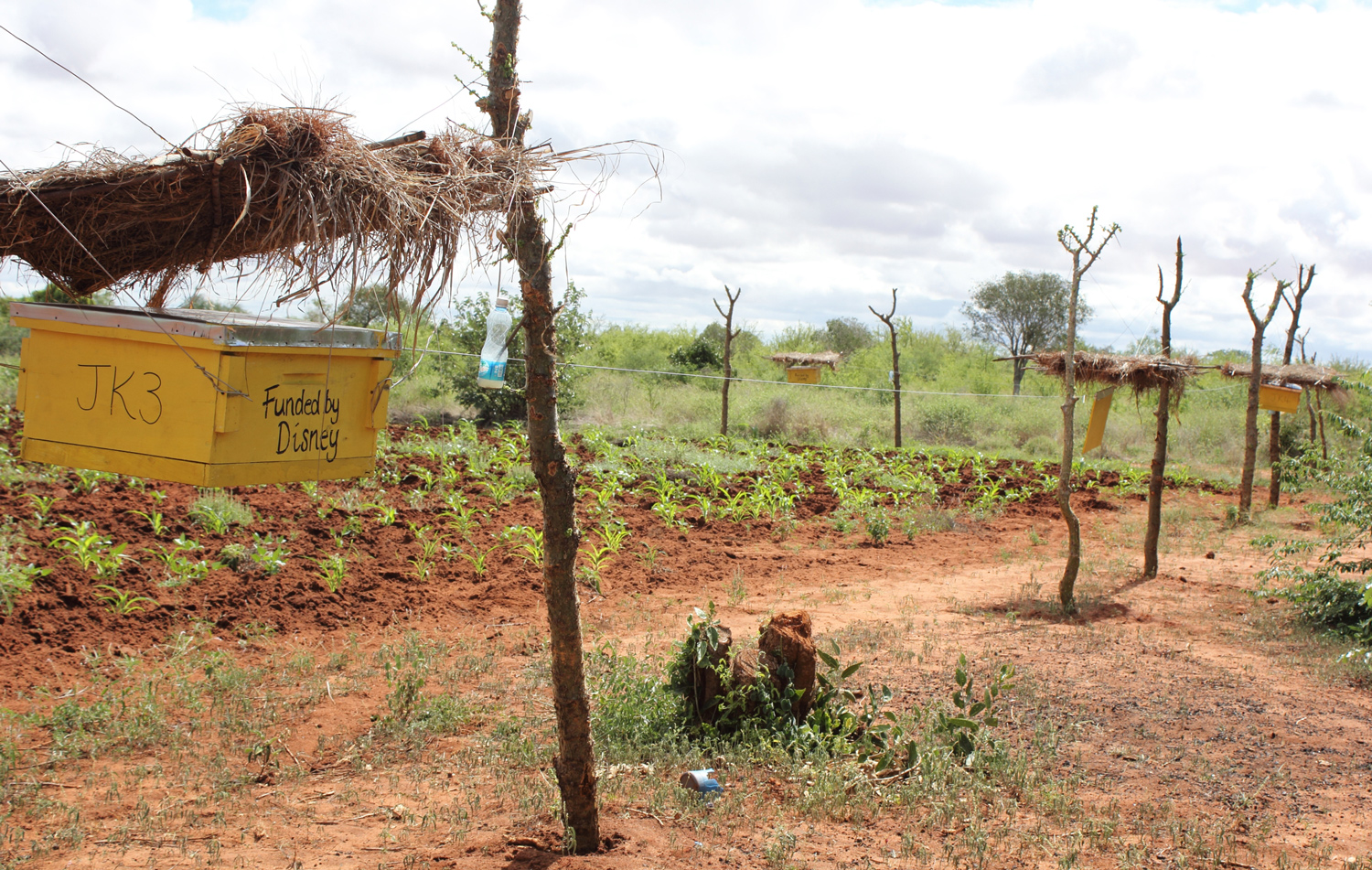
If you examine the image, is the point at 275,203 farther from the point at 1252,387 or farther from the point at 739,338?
the point at 739,338

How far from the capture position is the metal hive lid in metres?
2.25

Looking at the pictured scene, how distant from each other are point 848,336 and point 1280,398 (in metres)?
27.4

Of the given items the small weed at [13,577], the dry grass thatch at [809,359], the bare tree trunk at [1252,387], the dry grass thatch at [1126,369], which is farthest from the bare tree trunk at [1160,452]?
the dry grass thatch at [809,359]

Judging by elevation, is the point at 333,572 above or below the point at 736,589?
above

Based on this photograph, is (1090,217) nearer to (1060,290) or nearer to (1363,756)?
(1363,756)

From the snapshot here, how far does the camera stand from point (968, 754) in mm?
4008

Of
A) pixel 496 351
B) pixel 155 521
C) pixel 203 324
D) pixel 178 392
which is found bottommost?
pixel 155 521

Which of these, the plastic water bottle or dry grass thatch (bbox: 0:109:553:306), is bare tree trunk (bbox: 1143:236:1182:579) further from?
dry grass thatch (bbox: 0:109:553:306)

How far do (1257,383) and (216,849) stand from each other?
1202 centimetres

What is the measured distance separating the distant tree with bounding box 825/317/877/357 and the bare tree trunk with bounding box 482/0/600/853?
1385 inches

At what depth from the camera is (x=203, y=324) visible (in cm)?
225

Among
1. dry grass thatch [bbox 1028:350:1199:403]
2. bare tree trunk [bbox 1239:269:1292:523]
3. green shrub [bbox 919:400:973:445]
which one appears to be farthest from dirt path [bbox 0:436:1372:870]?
green shrub [bbox 919:400:973:445]

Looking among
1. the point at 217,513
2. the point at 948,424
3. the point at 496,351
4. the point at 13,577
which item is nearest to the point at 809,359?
the point at 948,424

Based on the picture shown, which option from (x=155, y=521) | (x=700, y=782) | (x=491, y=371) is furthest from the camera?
(x=491, y=371)
